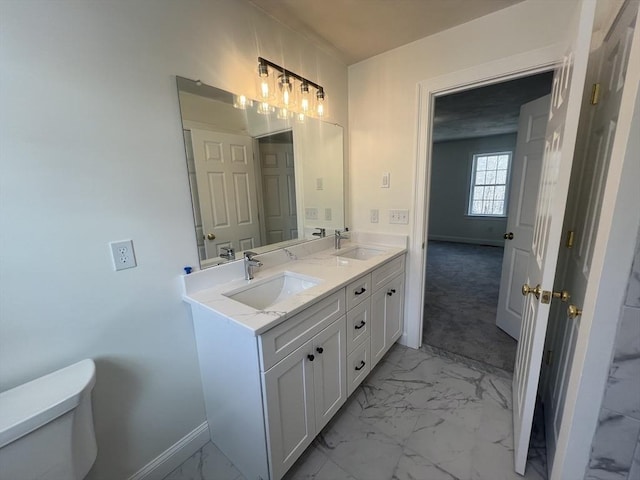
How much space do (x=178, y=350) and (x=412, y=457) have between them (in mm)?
1304

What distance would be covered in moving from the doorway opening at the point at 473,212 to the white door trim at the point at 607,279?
1.35 m

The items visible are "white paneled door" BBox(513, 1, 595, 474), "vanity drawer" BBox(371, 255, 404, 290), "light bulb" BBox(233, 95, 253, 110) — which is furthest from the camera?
"vanity drawer" BBox(371, 255, 404, 290)

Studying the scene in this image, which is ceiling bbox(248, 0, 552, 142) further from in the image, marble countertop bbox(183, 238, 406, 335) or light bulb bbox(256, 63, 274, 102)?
marble countertop bbox(183, 238, 406, 335)

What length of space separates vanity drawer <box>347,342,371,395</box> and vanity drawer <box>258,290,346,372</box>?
1.20ft

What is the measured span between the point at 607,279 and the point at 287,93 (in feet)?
5.71

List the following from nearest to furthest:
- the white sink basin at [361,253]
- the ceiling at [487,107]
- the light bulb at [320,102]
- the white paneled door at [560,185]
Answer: the white paneled door at [560,185], the light bulb at [320,102], the white sink basin at [361,253], the ceiling at [487,107]

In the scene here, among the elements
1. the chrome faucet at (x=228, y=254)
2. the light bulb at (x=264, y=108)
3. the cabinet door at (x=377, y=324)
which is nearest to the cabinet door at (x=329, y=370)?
the cabinet door at (x=377, y=324)

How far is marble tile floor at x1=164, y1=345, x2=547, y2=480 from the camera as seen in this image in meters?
1.32

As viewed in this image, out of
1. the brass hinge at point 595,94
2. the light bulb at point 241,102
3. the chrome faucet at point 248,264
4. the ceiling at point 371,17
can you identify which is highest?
the ceiling at point 371,17

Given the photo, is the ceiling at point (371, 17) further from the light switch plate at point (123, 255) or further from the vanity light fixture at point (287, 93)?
the light switch plate at point (123, 255)

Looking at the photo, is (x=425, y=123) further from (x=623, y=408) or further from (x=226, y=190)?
(x=623, y=408)

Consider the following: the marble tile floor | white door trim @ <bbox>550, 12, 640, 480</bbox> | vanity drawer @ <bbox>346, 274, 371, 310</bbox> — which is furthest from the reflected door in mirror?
white door trim @ <bbox>550, 12, 640, 480</bbox>

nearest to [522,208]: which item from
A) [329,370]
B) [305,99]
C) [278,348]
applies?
[305,99]

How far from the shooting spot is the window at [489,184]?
5648 mm
